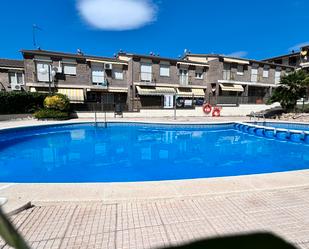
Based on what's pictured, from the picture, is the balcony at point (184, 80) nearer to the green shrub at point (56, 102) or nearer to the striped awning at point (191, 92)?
the striped awning at point (191, 92)

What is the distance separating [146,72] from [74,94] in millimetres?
10145

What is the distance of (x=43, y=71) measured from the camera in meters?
25.7

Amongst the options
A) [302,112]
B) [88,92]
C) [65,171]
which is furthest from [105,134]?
[302,112]

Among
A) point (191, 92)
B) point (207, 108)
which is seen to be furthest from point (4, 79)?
point (207, 108)

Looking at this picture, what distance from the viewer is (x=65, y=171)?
31.7ft

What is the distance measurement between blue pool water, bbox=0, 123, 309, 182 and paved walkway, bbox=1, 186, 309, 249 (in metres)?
4.24

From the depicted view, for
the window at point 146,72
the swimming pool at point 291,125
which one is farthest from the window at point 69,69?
the swimming pool at point 291,125

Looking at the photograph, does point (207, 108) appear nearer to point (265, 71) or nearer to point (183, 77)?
point (183, 77)

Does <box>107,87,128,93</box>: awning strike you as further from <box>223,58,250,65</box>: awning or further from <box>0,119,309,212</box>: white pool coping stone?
<box>0,119,309,212</box>: white pool coping stone

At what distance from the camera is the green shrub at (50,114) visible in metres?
21.6

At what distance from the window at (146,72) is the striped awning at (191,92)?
4.95 metres

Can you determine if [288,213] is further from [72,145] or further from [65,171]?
[72,145]

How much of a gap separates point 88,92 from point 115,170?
21.6 m

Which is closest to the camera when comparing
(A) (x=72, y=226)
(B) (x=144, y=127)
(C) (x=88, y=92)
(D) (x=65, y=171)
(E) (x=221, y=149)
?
(A) (x=72, y=226)
